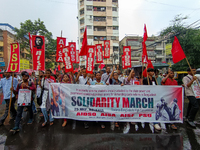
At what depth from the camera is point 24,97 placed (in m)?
4.09

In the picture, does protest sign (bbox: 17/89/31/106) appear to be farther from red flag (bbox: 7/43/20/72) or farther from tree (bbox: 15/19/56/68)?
tree (bbox: 15/19/56/68)

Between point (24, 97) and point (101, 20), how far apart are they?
35214 mm

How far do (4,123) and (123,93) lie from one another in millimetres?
4178

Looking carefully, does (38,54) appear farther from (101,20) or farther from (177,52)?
(101,20)

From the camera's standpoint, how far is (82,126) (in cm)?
427

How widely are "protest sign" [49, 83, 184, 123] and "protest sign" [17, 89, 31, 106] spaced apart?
134 centimetres

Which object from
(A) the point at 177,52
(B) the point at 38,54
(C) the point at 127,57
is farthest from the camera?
(C) the point at 127,57

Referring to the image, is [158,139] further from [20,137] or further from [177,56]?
[20,137]

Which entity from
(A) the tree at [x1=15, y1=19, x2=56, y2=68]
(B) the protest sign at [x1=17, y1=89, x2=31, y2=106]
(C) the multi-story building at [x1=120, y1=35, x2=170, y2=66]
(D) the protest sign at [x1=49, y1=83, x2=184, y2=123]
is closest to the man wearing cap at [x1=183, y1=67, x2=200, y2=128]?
(D) the protest sign at [x1=49, y1=83, x2=184, y2=123]

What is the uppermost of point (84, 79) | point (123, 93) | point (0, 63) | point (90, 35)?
point (90, 35)

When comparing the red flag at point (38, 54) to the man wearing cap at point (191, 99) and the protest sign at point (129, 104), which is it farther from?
the man wearing cap at point (191, 99)

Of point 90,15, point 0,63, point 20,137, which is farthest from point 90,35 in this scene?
point 20,137

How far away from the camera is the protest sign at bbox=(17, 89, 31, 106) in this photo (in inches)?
159

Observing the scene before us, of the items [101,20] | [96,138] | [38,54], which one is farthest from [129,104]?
[101,20]
